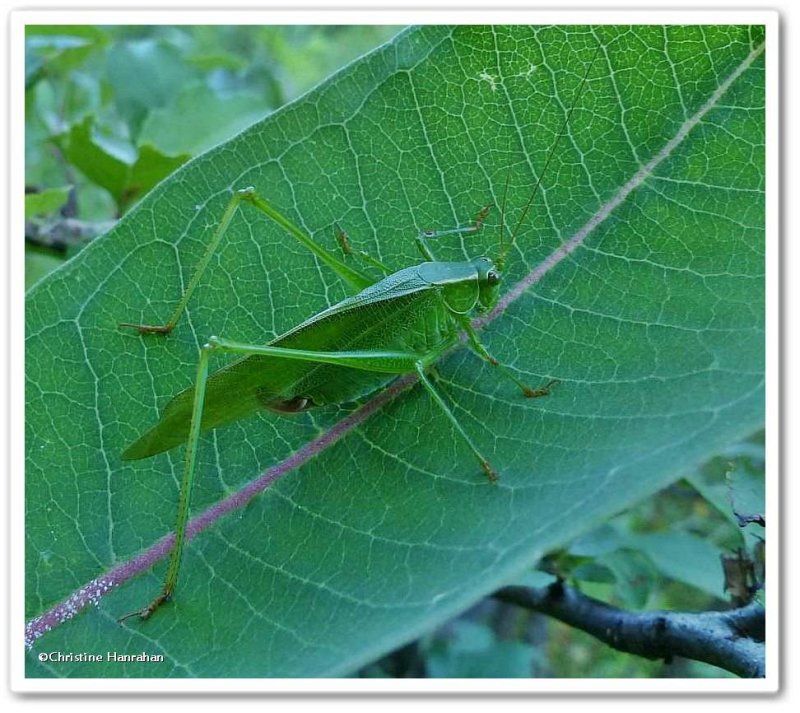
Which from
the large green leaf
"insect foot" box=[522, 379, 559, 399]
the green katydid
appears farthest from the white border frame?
"insect foot" box=[522, 379, 559, 399]

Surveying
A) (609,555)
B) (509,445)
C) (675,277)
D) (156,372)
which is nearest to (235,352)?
(156,372)

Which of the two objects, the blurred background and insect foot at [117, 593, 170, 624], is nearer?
insect foot at [117, 593, 170, 624]

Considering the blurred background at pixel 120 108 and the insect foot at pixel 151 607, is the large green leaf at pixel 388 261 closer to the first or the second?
the insect foot at pixel 151 607

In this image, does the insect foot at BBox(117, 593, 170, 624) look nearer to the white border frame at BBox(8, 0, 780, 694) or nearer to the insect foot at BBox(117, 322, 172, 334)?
the white border frame at BBox(8, 0, 780, 694)

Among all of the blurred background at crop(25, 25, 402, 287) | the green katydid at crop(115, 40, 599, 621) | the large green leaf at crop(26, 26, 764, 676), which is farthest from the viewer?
the blurred background at crop(25, 25, 402, 287)

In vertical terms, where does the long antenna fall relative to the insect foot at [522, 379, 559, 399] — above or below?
above
